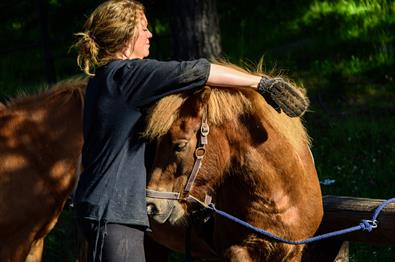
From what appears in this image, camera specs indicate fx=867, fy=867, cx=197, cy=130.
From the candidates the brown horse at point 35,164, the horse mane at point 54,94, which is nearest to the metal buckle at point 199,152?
the brown horse at point 35,164

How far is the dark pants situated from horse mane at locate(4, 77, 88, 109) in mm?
2102

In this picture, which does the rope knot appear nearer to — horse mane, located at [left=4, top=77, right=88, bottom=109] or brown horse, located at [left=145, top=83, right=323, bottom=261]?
brown horse, located at [left=145, top=83, right=323, bottom=261]

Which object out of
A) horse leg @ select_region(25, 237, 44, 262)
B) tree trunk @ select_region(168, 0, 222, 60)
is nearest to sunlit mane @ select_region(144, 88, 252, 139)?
horse leg @ select_region(25, 237, 44, 262)

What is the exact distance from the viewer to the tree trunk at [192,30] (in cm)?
811

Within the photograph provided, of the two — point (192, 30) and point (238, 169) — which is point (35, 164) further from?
point (192, 30)

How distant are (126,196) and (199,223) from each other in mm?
483

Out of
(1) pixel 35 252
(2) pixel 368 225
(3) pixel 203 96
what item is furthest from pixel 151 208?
(1) pixel 35 252

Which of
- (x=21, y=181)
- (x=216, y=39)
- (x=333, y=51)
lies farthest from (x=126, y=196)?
(x=333, y=51)

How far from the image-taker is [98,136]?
11.7ft

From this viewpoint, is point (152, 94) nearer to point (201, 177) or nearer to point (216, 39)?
point (201, 177)

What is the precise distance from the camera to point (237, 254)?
3.72 m

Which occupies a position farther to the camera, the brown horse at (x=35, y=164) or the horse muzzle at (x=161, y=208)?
the brown horse at (x=35, y=164)

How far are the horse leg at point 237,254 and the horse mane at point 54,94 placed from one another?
2.13m

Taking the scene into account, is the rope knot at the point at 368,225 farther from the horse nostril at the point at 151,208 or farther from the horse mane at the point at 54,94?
the horse mane at the point at 54,94
